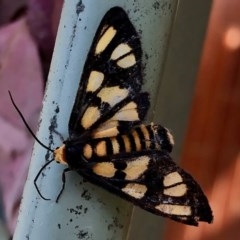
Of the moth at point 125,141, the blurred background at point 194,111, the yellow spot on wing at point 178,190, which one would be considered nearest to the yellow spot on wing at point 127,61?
the moth at point 125,141

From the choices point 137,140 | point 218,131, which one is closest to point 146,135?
point 137,140

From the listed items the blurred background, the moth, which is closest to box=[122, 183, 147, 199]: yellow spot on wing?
the moth

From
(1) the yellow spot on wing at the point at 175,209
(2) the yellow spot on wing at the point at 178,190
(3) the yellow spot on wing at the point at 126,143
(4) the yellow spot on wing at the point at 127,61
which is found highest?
(4) the yellow spot on wing at the point at 127,61

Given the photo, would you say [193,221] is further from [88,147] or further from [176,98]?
[176,98]

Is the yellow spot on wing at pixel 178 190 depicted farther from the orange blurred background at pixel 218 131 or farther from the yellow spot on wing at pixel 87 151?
the orange blurred background at pixel 218 131

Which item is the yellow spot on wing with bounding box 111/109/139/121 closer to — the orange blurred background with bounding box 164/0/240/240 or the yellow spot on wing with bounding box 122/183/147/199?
the yellow spot on wing with bounding box 122/183/147/199

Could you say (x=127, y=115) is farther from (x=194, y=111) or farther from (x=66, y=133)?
(x=194, y=111)

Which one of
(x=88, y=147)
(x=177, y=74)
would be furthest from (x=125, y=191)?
(x=177, y=74)
